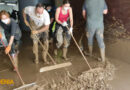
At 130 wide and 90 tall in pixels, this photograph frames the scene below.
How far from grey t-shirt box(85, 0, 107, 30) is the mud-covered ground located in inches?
27.2

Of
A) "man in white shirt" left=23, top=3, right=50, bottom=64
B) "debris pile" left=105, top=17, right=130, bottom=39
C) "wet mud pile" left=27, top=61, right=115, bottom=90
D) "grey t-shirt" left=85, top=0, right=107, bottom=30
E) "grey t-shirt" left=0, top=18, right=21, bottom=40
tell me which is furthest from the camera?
"debris pile" left=105, top=17, right=130, bottom=39

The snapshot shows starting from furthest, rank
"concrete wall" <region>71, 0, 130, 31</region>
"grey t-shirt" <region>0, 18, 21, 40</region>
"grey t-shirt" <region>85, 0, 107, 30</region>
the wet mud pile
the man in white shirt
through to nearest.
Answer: "concrete wall" <region>71, 0, 130, 31</region>, "grey t-shirt" <region>85, 0, 107, 30</region>, the man in white shirt, "grey t-shirt" <region>0, 18, 21, 40</region>, the wet mud pile

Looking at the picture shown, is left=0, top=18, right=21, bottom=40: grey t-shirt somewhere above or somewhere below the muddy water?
above

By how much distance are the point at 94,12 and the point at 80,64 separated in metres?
1.28

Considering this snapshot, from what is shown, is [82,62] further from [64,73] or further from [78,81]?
[78,81]

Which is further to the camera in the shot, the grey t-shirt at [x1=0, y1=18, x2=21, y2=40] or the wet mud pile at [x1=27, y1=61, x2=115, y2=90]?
the grey t-shirt at [x1=0, y1=18, x2=21, y2=40]

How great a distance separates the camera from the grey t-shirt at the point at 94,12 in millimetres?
3316

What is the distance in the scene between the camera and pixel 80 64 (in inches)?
145

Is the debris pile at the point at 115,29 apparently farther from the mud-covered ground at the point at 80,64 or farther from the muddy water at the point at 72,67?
the muddy water at the point at 72,67

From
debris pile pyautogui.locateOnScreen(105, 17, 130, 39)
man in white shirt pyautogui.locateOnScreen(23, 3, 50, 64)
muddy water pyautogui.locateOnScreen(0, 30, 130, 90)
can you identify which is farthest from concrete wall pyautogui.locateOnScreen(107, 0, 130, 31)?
man in white shirt pyautogui.locateOnScreen(23, 3, 50, 64)

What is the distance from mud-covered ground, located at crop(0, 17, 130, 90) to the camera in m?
2.96

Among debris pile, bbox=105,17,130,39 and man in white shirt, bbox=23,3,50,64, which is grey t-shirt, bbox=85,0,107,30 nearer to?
debris pile, bbox=105,17,130,39

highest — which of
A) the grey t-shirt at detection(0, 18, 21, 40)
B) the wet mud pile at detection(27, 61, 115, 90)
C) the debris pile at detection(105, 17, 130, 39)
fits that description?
the grey t-shirt at detection(0, 18, 21, 40)

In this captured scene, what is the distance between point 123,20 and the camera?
369 cm
